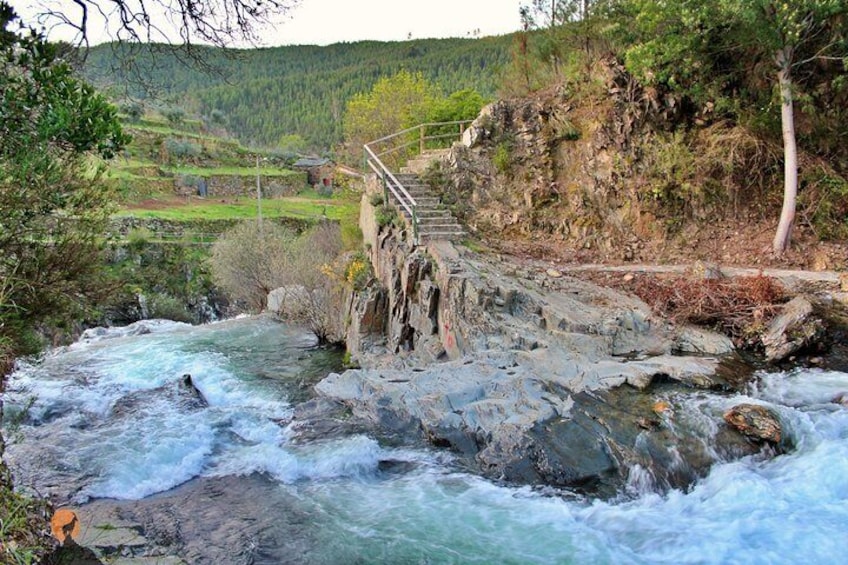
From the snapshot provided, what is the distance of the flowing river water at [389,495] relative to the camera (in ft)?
20.5

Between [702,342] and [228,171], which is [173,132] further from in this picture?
[702,342]

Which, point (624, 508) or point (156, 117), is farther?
point (156, 117)

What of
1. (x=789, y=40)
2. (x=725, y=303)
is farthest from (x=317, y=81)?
(x=725, y=303)

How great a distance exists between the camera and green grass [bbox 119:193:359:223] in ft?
127

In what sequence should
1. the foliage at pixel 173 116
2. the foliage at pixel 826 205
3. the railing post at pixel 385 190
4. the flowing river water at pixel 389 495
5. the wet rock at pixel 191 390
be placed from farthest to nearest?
the foliage at pixel 173 116 → the railing post at pixel 385 190 → the foliage at pixel 826 205 → the wet rock at pixel 191 390 → the flowing river water at pixel 389 495

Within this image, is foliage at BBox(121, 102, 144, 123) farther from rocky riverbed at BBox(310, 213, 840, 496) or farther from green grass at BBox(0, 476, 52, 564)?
rocky riverbed at BBox(310, 213, 840, 496)

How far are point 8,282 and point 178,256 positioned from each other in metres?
29.5

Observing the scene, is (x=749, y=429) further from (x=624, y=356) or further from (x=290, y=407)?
(x=290, y=407)

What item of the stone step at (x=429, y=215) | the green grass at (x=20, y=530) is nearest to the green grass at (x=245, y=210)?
the stone step at (x=429, y=215)

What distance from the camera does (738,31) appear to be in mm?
12453

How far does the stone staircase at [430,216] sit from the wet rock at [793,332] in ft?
22.6

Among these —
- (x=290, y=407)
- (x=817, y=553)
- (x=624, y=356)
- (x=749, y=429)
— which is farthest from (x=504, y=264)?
(x=817, y=553)

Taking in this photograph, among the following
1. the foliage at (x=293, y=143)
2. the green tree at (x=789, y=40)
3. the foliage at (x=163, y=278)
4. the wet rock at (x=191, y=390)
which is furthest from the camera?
the foliage at (x=293, y=143)

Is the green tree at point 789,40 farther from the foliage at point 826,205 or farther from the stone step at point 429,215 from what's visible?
the stone step at point 429,215
